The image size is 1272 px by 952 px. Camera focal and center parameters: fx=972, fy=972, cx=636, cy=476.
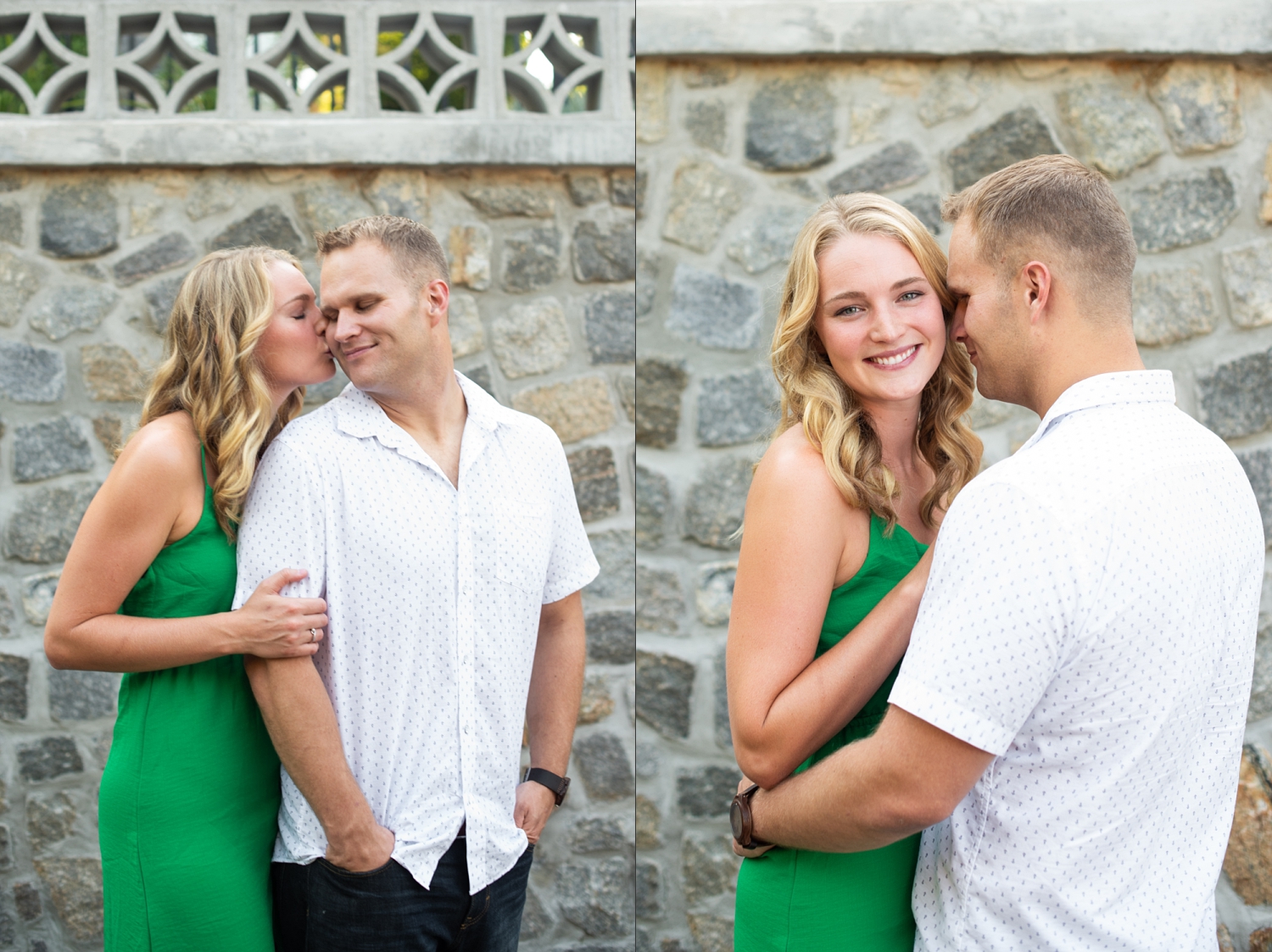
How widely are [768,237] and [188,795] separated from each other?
2.05 meters

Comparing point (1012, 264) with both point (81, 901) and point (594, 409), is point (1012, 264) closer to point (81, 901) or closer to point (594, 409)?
point (594, 409)

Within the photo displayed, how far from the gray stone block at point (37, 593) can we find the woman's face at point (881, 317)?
2.41 meters

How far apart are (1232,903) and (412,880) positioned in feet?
8.04

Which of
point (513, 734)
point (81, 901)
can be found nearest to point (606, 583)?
point (513, 734)

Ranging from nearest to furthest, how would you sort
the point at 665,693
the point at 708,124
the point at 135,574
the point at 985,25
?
the point at 135,574 → the point at 985,25 → the point at 708,124 → the point at 665,693

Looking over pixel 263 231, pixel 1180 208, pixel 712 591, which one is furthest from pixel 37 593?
pixel 1180 208

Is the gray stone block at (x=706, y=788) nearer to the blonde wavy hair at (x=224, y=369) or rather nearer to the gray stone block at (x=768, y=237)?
the gray stone block at (x=768, y=237)

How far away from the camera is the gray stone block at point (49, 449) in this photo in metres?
2.78

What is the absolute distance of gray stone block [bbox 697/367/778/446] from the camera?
2.87 metres

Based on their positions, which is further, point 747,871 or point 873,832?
point 747,871

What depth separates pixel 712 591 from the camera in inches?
114

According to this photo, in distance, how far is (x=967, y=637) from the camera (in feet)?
3.51

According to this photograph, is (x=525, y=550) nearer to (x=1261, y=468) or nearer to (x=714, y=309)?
(x=714, y=309)

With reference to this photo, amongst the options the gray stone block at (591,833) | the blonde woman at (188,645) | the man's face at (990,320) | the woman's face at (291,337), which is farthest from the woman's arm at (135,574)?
the gray stone block at (591,833)
